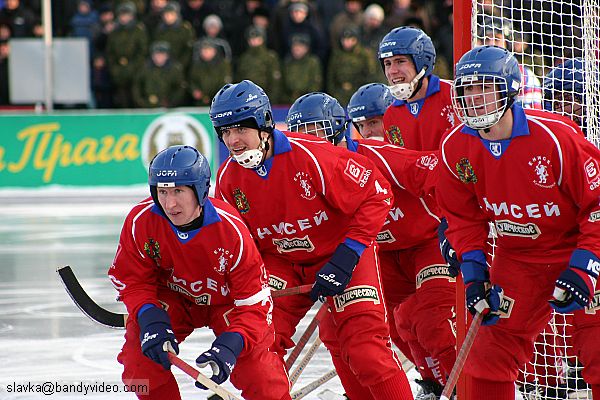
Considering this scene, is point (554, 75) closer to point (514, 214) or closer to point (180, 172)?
point (514, 214)

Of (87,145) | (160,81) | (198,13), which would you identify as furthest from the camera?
(198,13)

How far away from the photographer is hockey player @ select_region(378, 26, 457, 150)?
5.60 metres

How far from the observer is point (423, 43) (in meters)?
5.65

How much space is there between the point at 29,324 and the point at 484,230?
148 inches

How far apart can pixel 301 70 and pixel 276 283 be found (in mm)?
8505

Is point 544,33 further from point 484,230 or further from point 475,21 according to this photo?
point 484,230

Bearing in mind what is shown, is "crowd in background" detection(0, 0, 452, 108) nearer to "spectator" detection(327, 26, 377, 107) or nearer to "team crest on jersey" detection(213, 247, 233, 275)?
"spectator" detection(327, 26, 377, 107)

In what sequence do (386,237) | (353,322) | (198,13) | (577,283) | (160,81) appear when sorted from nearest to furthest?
(577,283) → (353,322) → (386,237) → (160,81) → (198,13)

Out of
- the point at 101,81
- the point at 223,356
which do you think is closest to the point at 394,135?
the point at 223,356

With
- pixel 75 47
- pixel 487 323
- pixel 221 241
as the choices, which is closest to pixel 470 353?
pixel 487 323

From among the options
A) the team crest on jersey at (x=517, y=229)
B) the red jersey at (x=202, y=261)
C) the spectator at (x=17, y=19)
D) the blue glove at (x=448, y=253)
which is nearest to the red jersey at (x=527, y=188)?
the team crest on jersey at (x=517, y=229)

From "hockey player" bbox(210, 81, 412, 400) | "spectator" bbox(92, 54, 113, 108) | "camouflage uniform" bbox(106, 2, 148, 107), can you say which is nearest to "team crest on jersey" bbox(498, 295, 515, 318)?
"hockey player" bbox(210, 81, 412, 400)

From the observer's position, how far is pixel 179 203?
4242mm

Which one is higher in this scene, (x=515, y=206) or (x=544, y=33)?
(x=544, y=33)
